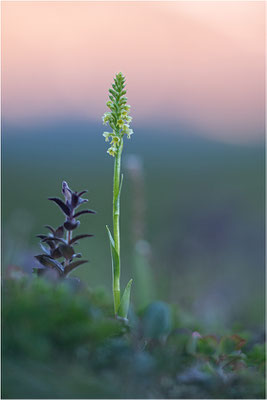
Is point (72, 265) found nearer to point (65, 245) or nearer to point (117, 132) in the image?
point (65, 245)

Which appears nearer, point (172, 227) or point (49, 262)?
point (49, 262)

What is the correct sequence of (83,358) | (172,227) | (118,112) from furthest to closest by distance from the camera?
(172,227) → (118,112) → (83,358)

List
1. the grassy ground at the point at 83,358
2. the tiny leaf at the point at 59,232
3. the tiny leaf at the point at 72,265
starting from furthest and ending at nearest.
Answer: the tiny leaf at the point at 59,232
the tiny leaf at the point at 72,265
the grassy ground at the point at 83,358

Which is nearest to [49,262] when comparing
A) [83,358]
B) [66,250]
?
[66,250]

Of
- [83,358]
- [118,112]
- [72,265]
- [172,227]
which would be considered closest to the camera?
[83,358]

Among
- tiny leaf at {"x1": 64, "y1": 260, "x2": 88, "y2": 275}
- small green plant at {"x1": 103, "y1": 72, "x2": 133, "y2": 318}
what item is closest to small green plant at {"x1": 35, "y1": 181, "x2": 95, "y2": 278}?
tiny leaf at {"x1": 64, "y1": 260, "x2": 88, "y2": 275}

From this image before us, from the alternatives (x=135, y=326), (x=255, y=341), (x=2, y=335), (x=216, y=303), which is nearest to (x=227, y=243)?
(x=216, y=303)

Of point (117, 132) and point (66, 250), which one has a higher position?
point (117, 132)

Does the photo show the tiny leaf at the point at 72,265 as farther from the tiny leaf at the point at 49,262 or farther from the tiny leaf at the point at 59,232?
the tiny leaf at the point at 59,232

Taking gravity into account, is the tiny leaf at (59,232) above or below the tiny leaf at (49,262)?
above

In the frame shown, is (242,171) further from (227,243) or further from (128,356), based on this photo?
(128,356)

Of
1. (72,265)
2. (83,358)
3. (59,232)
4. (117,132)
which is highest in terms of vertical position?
(117,132)

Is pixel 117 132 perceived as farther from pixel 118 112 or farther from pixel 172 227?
pixel 172 227

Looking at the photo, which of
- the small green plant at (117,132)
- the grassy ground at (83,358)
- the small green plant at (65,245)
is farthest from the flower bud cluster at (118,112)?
the grassy ground at (83,358)
